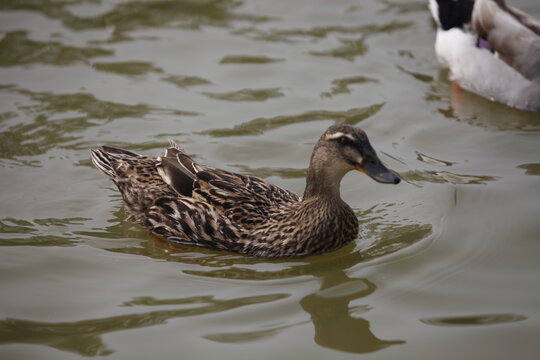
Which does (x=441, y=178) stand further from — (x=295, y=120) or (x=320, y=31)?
(x=320, y=31)

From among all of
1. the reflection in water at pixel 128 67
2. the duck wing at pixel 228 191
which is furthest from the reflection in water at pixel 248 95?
the duck wing at pixel 228 191

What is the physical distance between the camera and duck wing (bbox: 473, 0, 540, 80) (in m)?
9.73

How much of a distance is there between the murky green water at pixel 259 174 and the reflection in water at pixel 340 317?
0.02 m

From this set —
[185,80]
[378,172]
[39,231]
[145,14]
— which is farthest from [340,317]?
[145,14]

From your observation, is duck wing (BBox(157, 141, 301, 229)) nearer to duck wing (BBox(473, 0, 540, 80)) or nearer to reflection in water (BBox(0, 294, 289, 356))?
reflection in water (BBox(0, 294, 289, 356))

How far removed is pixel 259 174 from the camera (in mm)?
8438

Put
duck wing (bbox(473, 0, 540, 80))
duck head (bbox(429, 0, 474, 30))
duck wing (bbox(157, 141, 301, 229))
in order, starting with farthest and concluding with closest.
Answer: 1. duck head (bbox(429, 0, 474, 30))
2. duck wing (bbox(473, 0, 540, 80))
3. duck wing (bbox(157, 141, 301, 229))

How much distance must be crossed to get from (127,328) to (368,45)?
285 inches

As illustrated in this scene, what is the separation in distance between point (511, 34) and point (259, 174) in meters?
4.26

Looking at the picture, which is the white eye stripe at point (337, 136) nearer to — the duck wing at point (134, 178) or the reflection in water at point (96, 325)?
the reflection in water at point (96, 325)

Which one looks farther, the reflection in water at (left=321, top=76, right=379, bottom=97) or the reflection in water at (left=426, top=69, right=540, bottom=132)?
the reflection in water at (left=321, top=76, right=379, bottom=97)

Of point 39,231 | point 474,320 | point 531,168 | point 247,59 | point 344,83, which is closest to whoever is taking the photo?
point 474,320

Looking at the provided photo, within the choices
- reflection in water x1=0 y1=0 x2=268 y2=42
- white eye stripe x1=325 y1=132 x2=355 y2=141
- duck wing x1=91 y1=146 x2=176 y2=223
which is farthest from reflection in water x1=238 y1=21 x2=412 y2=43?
white eye stripe x1=325 y1=132 x2=355 y2=141

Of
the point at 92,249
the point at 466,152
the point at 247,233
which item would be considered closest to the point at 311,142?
the point at 466,152
